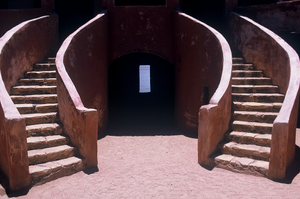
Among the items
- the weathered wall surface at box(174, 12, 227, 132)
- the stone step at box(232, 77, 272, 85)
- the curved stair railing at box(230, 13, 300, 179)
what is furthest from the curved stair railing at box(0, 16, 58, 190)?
the stone step at box(232, 77, 272, 85)

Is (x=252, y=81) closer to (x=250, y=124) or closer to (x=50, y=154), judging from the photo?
(x=250, y=124)

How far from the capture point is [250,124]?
6238 mm

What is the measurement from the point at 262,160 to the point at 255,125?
886 millimetres

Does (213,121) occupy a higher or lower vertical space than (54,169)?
higher

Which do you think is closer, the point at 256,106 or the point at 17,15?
the point at 256,106

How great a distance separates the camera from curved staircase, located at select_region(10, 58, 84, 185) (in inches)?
206

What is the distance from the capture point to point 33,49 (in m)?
8.04

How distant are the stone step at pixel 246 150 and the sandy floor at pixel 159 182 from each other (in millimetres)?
505

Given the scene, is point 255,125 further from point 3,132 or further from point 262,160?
point 3,132

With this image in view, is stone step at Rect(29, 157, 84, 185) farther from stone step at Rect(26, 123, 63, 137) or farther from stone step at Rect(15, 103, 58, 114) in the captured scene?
stone step at Rect(15, 103, 58, 114)

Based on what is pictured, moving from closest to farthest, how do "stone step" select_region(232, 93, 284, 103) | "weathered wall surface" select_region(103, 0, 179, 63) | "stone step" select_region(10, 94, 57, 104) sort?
"stone step" select_region(10, 94, 57, 104) → "stone step" select_region(232, 93, 284, 103) → "weathered wall surface" select_region(103, 0, 179, 63)

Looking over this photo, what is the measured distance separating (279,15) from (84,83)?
260 inches

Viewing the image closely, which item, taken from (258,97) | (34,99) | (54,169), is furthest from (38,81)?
(258,97)

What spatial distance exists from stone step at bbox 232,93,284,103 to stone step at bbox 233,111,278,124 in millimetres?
472
